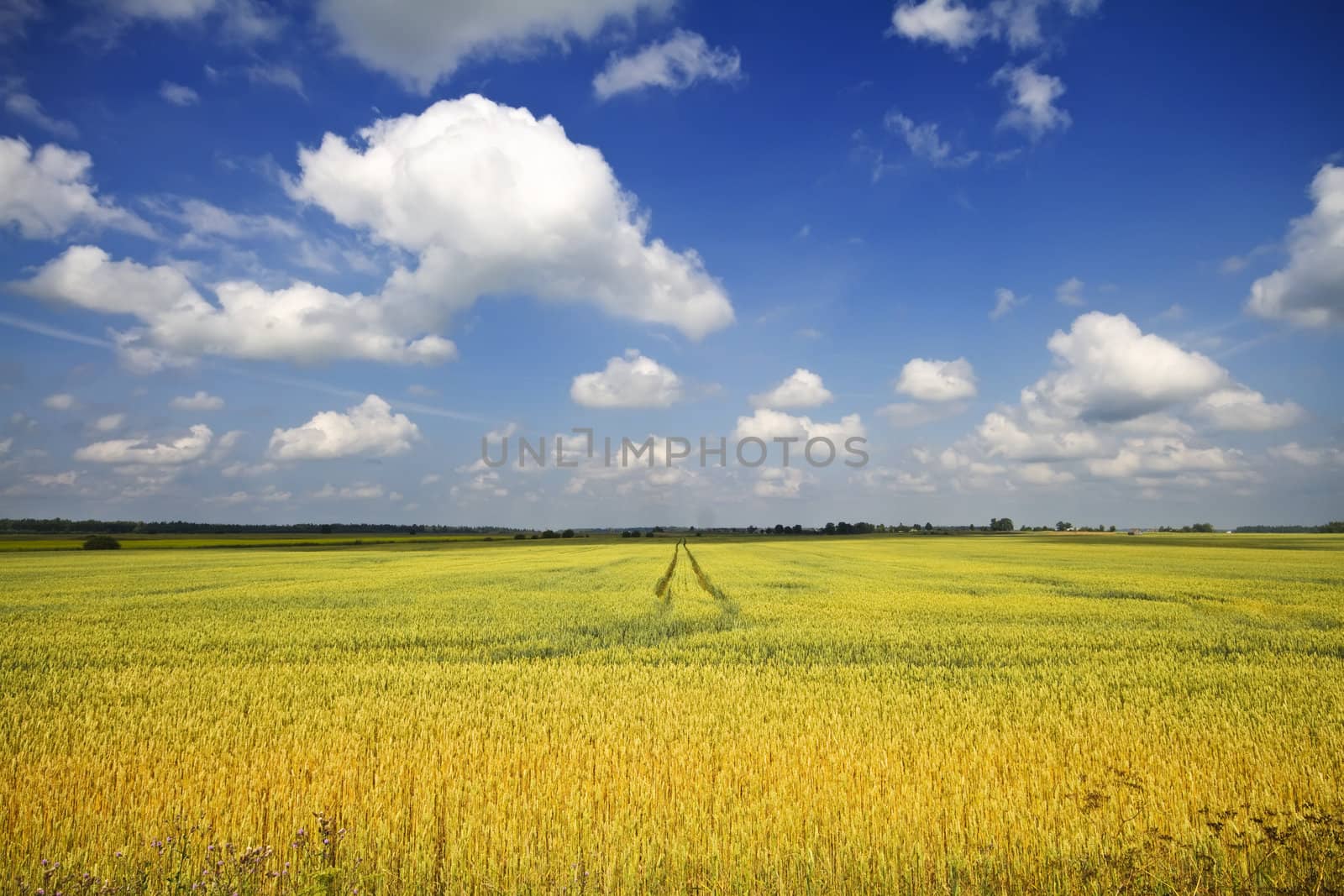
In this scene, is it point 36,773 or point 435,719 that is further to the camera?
point 435,719

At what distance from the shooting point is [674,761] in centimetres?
600

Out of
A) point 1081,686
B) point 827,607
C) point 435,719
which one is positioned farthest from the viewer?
point 827,607

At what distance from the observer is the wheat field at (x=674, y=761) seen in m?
4.34

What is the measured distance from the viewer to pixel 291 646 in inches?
503

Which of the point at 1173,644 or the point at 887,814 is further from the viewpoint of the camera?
the point at 1173,644

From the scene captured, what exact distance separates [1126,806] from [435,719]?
7.18m

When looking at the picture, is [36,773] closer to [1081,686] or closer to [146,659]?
[146,659]

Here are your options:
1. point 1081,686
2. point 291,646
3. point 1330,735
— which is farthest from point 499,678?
point 1330,735

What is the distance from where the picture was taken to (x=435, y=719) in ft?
24.7

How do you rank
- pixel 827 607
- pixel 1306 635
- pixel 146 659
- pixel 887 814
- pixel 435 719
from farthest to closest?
pixel 827 607, pixel 1306 635, pixel 146 659, pixel 435 719, pixel 887 814

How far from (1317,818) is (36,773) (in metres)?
11.1

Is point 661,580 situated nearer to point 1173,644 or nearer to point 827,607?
point 827,607

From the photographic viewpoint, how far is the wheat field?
14.2 feet

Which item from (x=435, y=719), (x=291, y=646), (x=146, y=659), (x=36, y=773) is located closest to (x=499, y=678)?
(x=435, y=719)
